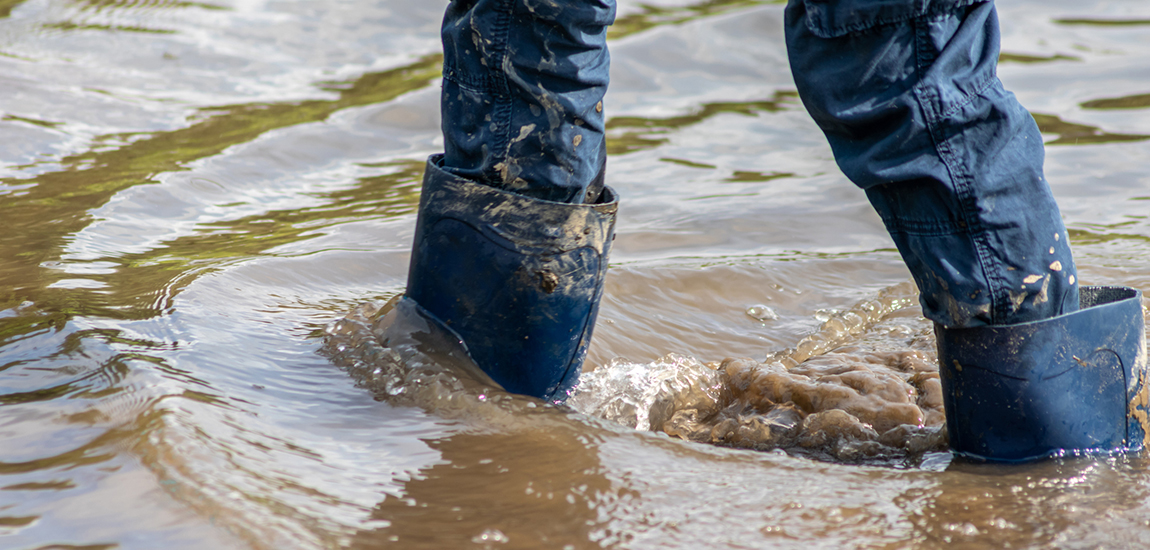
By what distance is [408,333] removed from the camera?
1.68 metres

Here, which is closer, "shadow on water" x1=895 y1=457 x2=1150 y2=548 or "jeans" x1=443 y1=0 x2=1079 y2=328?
"shadow on water" x1=895 y1=457 x2=1150 y2=548

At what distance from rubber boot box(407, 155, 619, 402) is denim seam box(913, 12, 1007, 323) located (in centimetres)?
58

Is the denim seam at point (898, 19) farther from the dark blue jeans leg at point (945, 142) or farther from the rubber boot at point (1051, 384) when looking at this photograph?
the rubber boot at point (1051, 384)

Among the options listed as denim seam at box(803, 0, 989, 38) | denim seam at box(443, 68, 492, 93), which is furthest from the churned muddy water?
denim seam at box(803, 0, 989, 38)

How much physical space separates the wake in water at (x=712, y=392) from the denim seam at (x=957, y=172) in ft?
1.21

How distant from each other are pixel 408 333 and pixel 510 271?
0.23 metres

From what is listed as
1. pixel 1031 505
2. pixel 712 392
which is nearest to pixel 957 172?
pixel 1031 505

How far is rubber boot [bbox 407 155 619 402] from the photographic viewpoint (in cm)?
161

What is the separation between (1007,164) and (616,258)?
152 centimetres

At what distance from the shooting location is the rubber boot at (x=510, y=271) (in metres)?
1.61

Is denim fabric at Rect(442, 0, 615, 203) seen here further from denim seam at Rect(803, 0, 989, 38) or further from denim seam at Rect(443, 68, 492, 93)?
denim seam at Rect(803, 0, 989, 38)

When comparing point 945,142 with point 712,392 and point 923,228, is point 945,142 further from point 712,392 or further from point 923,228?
point 712,392

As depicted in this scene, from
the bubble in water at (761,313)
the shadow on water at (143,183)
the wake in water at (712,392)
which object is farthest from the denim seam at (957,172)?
the shadow on water at (143,183)

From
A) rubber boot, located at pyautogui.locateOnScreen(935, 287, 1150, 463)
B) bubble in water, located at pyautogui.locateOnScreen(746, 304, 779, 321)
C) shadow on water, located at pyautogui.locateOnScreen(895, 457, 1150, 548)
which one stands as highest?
rubber boot, located at pyautogui.locateOnScreen(935, 287, 1150, 463)
